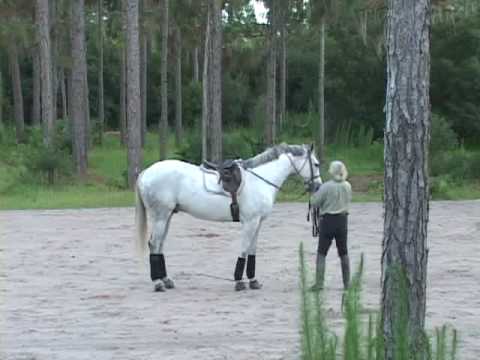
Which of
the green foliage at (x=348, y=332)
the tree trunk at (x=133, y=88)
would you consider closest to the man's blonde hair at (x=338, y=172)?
the green foliage at (x=348, y=332)

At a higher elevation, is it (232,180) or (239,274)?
(232,180)

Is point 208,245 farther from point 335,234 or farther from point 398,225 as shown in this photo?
point 398,225

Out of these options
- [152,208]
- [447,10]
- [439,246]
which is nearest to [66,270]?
[152,208]

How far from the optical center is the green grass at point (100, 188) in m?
28.8

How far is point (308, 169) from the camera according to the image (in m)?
14.9

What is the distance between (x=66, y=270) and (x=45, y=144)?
1894cm

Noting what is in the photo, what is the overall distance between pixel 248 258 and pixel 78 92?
24573 millimetres

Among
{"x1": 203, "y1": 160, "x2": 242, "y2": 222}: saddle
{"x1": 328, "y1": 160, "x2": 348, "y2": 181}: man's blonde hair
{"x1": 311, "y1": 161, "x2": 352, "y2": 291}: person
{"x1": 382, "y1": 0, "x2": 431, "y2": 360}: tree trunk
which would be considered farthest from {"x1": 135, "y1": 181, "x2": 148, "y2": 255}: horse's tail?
{"x1": 382, "y1": 0, "x2": 431, "y2": 360}: tree trunk

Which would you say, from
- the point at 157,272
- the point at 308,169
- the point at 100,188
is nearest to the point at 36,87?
the point at 100,188

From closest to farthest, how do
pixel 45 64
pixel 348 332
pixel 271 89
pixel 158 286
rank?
pixel 348 332 < pixel 158 286 < pixel 45 64 < pixel 271 89

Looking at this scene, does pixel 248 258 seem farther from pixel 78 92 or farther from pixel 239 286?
pixel 78 92

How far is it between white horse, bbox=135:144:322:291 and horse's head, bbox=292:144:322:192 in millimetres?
13

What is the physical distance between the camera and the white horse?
14.4 metres

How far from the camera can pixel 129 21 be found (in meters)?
31.8
